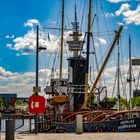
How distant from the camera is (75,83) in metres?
53.6

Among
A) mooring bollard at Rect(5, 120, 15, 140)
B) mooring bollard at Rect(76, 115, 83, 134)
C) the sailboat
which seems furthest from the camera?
the sailboat

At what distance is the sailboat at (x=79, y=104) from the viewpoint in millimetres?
31656

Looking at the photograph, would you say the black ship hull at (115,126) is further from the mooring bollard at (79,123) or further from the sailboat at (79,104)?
the mooring bollard at (79,123)

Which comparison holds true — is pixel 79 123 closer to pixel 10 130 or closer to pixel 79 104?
pixel 10 130

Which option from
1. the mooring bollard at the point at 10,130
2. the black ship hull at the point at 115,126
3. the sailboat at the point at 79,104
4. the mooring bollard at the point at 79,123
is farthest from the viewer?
the sailboat at the point at 79,104

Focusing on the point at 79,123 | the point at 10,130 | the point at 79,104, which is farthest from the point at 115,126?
the point at 79,104

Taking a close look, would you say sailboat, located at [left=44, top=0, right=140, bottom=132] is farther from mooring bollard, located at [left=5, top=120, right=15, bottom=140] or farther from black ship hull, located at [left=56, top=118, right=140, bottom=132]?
mooring bollard, located at [left=5, top=120, right=15, bottom=140]

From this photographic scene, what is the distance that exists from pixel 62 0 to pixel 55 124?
106 feet

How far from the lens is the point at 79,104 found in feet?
172

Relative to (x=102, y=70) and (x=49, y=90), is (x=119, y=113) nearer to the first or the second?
(x=102, y=70)

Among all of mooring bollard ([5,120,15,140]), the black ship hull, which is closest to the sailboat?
the black ship hull

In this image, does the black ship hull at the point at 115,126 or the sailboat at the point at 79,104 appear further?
the sailboat at the point at 79,104

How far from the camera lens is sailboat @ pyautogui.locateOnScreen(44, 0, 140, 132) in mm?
31656

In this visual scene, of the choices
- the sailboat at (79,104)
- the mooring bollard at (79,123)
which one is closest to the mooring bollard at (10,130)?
the mooring bollard at (79,123)
